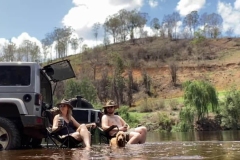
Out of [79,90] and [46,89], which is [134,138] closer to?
[46,89]

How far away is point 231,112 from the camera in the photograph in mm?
39281

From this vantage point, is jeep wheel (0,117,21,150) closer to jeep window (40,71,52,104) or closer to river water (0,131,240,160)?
river water (0,131,240,160)

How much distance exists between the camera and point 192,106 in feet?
133

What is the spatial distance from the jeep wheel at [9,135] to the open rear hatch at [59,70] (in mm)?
1947

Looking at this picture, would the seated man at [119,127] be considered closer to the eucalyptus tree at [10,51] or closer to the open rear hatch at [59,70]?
the open rear hatch at [59,70]

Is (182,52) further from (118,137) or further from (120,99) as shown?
(118,137)

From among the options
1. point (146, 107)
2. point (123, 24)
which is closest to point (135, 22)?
point (123, 24)

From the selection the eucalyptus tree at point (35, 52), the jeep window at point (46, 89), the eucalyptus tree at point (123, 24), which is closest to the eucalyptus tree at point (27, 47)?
the eucalyptus tree at point (35, 52)

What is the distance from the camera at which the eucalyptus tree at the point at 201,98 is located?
40.2 meters

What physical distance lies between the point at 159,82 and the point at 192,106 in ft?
106

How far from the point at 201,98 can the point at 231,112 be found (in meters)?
3.29

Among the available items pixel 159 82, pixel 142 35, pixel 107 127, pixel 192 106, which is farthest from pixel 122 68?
pixel 107 127

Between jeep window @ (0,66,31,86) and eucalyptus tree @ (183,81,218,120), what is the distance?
3374 centimetres

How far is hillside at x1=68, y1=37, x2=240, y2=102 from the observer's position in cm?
6950
